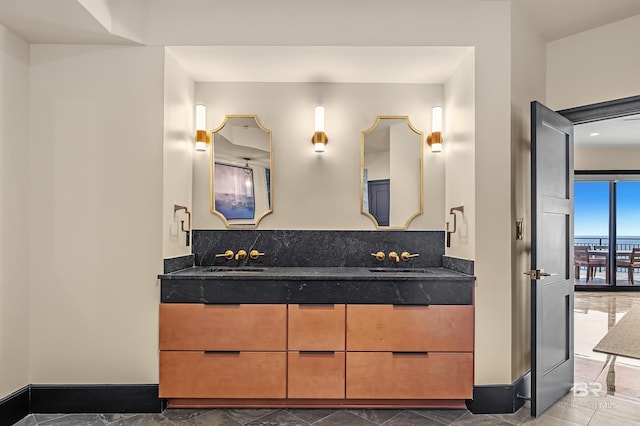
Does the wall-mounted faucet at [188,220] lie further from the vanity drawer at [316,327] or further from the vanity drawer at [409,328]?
the vanity drawer at [409,328]

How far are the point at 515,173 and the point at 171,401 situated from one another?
9.19ft

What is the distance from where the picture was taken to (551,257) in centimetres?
261

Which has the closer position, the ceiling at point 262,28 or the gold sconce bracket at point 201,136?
the ceiling at point 262,28

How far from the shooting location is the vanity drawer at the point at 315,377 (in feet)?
8.15

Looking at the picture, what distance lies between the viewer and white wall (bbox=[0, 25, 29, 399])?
90.7 inches

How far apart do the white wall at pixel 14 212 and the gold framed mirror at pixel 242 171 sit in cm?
123

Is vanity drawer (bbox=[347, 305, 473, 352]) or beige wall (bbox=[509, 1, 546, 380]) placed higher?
beige wall (bbox=[509, 1, 546, 380])

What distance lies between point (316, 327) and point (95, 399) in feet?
4.98

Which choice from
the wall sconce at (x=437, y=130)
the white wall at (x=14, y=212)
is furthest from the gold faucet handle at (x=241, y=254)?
the wall sconce at (x=437, y=130)

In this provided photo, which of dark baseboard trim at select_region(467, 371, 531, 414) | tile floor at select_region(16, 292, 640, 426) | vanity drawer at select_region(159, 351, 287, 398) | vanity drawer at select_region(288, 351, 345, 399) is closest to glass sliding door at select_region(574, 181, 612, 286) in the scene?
tile floor at select_region(16, 292, 640, 426)

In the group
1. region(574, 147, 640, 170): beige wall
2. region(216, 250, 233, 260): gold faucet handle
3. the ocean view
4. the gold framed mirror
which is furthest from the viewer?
the ocean view

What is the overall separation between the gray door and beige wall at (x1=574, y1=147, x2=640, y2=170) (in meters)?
5.61

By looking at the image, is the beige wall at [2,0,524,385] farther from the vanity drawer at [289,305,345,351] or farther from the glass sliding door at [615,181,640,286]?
the glass sliding door at [615,181,640,286]

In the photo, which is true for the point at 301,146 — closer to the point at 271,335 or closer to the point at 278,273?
the point at 278,273
